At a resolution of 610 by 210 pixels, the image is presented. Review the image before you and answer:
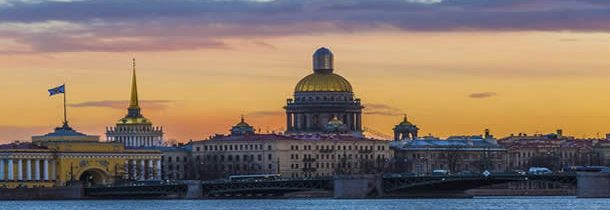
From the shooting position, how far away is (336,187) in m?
142

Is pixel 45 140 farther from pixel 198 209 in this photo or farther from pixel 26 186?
pixel 198 209

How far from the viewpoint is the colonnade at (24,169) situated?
16800 cm

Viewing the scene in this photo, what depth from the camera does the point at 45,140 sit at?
174 meters

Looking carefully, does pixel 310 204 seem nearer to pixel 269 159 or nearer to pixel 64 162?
pixel 64 162

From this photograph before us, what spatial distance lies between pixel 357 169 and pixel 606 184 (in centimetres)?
6212

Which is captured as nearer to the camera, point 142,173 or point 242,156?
point 142,173

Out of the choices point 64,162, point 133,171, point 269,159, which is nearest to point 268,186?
point 64,162

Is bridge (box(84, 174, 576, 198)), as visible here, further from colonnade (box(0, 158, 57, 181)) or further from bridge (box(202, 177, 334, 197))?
colonnade (box(0, 158, 57, 181))

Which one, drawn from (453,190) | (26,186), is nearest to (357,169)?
(26,186)

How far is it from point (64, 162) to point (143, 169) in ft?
31.7

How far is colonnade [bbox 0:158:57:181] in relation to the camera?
551 feet

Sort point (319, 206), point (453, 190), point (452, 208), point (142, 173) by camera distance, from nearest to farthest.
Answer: point (452, 208) → point (319, 206) → point (453, 190) → point (142, 173)

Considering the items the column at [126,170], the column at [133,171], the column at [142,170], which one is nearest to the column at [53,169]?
the column at [126,170]

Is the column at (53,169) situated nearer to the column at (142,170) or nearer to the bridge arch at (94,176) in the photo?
the bridge arch at (94,176)
